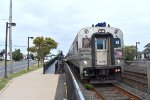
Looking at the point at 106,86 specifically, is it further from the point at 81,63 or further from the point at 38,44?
the point at 38,44

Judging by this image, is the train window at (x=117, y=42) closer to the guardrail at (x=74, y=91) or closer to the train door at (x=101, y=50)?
the train door at (x=101, y=50)

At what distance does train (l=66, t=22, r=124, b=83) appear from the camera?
23.6 meters

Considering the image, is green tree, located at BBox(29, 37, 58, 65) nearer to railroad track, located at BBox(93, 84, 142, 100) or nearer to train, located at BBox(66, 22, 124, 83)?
train, located at BBox(66, 22, 124, 83)

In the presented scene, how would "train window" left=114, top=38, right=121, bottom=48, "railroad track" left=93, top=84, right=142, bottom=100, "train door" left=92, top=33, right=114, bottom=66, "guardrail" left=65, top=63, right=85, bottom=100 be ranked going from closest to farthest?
"guardrail" left=65, top=63, right=85, bottom=100 → "railroad track" left=93, top=84, right=142, bottom=100 → "train door" left=92, top=33, right=114, bottom=66 → "train window" left=114, top=38, right=121, bottom=48

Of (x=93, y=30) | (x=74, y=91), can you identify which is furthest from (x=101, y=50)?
(x=74, y=91)

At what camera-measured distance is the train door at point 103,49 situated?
2369 cm

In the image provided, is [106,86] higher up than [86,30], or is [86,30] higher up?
[86,30]

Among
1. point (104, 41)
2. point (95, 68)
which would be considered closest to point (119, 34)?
point (104, 41)

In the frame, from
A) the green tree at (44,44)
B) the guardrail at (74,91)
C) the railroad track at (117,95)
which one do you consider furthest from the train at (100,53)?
the green tree at (44,44)

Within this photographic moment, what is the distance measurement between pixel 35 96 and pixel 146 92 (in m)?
6.30

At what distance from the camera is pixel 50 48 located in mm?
88438

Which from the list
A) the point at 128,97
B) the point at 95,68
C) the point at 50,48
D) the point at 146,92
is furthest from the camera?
the point at 50,48

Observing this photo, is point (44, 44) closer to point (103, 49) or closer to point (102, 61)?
point (103, 49)

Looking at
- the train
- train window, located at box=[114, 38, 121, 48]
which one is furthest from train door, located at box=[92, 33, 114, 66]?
train window, located at box=[114, 38, 121, 48]
